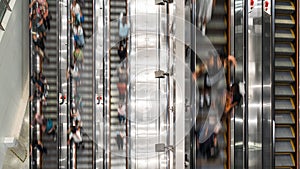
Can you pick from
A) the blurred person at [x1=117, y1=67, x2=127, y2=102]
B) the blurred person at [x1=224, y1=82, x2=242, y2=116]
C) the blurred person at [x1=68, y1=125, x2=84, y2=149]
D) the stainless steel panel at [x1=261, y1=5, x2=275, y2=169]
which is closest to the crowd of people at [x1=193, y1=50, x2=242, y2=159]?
the blurred person at [x1=224, y1=82, x2=242, y2=116]

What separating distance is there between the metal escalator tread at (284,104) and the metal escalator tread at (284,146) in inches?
8.1

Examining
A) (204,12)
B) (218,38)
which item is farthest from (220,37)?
(204,12)

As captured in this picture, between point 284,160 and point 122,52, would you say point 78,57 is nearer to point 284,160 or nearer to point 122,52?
point 122,52

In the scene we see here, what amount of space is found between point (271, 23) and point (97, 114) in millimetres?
3432

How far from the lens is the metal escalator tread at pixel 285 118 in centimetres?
291

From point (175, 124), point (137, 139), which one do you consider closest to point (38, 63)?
point (137, 139)

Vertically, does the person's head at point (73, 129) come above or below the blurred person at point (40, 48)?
below

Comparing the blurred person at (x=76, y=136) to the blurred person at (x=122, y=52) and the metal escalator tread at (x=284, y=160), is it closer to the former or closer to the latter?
the blurred person at (x=122, y=52)

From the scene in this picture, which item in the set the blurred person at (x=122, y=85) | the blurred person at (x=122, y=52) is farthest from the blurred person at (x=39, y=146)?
the blurred person at (x=122, y=52)

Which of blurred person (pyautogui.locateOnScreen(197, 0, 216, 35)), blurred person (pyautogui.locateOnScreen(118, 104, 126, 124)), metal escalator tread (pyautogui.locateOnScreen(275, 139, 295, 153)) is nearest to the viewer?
metal escalator tread (pyautogui.locateOnScreen(275, 139, 295, 153))

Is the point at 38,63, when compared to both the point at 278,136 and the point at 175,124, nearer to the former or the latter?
the point at 175,124

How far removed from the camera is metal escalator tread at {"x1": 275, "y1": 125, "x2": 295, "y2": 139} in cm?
286

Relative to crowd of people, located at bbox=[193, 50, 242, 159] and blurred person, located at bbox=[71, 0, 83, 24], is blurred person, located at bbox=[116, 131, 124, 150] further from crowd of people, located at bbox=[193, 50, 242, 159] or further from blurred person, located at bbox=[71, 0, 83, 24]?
crowd of people, located at bbox=[193, 50, 242, 159]

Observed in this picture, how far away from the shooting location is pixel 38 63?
17.9ft
